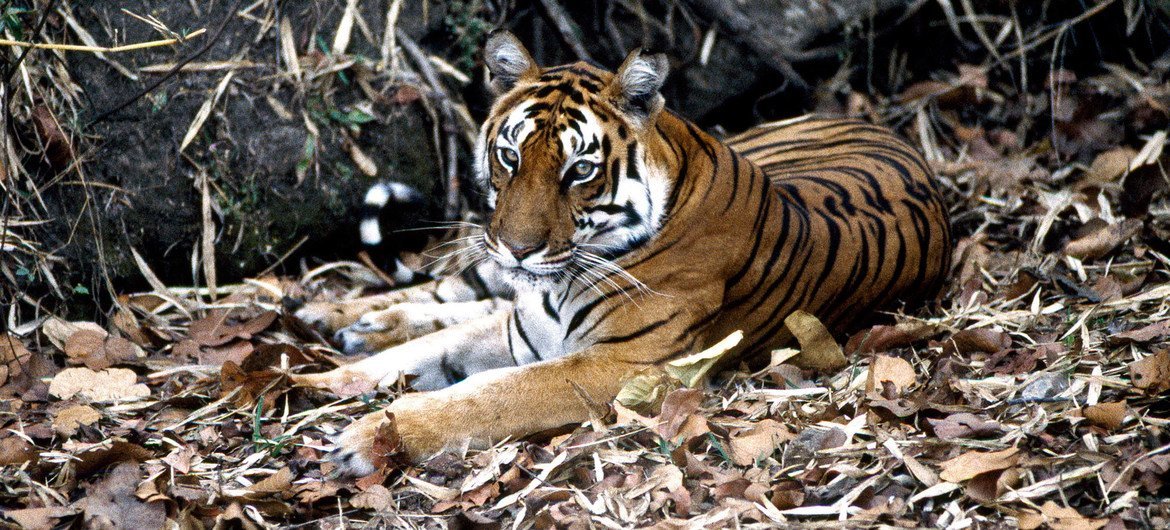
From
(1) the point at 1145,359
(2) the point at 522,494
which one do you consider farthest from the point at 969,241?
(2) the point at 522,494

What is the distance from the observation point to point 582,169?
2979 mm

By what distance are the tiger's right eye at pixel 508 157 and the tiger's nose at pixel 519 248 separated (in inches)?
8.9

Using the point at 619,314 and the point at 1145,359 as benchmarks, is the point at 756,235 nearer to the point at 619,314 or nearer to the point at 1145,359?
the point at 619,314

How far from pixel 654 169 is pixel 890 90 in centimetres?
251

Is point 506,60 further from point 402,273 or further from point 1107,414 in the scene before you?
point 1107,414

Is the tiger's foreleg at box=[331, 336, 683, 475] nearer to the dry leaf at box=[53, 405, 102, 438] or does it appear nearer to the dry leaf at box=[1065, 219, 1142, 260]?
the dry leaf at box=[53, 405, 102, 438]

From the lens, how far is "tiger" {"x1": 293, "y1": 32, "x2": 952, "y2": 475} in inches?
114

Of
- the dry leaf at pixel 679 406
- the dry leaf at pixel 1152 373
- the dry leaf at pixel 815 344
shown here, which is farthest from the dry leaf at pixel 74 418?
the dry leaf at pixel 1152 373

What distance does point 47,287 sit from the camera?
3.50 m

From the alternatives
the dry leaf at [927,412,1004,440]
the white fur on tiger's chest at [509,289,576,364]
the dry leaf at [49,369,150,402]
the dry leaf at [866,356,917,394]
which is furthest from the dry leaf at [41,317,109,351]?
the dry leaf at [927,412,1004,440]

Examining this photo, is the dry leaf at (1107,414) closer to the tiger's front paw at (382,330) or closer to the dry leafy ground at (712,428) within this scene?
the dry leafy ground at (712,428)

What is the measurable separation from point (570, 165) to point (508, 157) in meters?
0.18

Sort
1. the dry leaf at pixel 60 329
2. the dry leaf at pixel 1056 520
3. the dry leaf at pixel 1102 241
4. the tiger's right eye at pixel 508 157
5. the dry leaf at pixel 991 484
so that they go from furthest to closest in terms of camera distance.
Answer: the dry leaf at pixel 1102 241 → the dry leaf at pixel 60 329 → the tiger's right eye at pixel 508 157 → the dry leaf at pixel 991 484 → the dry leaf at pixel 1056 520

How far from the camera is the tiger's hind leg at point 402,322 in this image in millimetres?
3637
